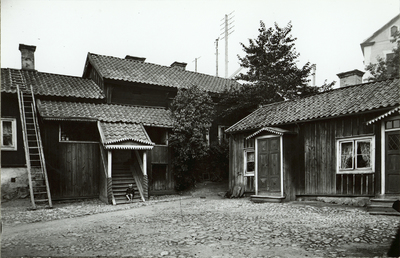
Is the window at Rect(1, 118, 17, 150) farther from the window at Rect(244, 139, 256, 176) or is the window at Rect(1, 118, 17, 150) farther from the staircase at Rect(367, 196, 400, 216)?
the staircase at Rect(367, 196, 400, 216)

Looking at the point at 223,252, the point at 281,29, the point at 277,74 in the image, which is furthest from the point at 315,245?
the point at 281,29

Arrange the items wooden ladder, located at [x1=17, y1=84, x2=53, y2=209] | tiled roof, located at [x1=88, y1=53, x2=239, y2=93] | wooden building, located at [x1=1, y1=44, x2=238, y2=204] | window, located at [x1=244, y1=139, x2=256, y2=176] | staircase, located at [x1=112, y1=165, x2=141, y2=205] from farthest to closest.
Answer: tiled roof, located at [x1=88, y1=53, x2=239, y2=93] < window, located at [x1=244, y1=139, x2=256, y2=176] < wooden building, located at [x1=1, y1=44, x2=238, y2=204] < staircase, located at [x1=112, y1=165, x2=141, y2=205] < wooden ladder, located at [x1=17, y1=84, x2=53, y2=209]

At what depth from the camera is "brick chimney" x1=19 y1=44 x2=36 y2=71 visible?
19.9 metres

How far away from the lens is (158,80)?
21.8 metres

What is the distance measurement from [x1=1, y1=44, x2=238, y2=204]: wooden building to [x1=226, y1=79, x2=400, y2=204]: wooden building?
206 inches

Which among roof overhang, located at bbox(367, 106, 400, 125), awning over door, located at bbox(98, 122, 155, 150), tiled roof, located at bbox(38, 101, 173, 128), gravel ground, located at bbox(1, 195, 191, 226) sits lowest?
gravel ground, located at bbox(1, 195, 191, 226)

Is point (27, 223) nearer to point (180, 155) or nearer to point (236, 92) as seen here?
point (180, 155)

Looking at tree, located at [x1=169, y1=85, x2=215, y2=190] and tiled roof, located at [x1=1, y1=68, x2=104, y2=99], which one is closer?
tiled roof, located at [x1=1, y1=68, x2=104, y2=99]

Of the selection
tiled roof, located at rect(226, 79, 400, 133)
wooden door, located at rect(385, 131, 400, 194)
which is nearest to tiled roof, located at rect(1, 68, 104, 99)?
tiled roof, located at rect(226, 79, 400, 133)

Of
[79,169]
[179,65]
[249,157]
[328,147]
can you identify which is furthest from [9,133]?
[328,147]

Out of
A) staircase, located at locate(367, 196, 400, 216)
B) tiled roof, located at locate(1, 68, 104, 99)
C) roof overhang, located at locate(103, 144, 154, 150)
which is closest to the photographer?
staircase, located at locate(367, 196, 400, 216)

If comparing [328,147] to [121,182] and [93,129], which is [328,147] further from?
[93,129]

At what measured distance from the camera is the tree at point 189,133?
61.7 ft

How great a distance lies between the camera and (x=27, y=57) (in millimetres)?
20000
